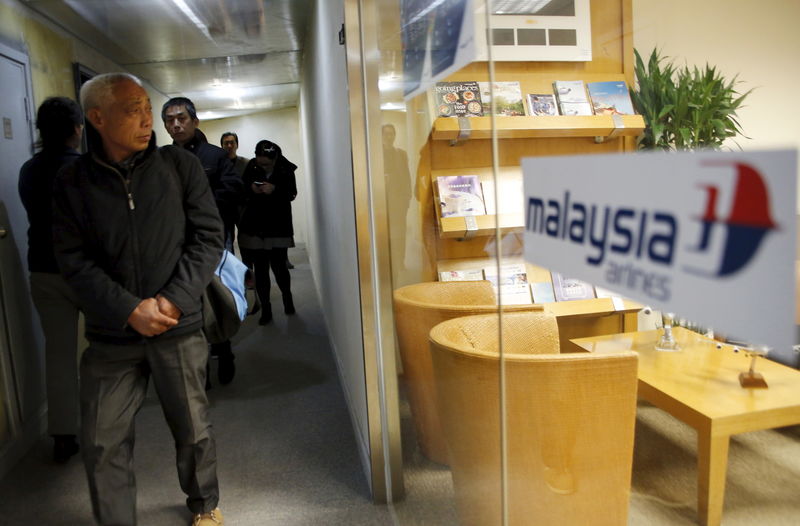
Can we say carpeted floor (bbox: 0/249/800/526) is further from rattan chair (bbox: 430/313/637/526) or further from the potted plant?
the potted plant

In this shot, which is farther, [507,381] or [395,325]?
[395,325]

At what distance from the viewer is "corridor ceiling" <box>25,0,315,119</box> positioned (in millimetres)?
3920

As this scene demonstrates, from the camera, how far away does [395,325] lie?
1955 millimetres

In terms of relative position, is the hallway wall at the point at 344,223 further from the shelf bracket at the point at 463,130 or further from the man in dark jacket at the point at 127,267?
the shelf bracket at the point at 463,130

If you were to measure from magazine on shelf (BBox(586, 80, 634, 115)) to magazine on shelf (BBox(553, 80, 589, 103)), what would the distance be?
0.08 ft

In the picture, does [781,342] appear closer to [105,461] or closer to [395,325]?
[395,325]

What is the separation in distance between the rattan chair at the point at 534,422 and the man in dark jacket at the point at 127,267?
0.98 m

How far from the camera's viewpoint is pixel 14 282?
9.32 ft

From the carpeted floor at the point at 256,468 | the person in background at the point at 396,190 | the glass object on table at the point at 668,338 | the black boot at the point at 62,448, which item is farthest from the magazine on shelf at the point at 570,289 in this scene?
the black boot at the point at 62,448

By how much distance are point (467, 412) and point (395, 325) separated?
765mm

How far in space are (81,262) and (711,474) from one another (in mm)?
1882

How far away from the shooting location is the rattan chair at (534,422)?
65 cm

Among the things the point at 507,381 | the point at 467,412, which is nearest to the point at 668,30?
the point at 507,381

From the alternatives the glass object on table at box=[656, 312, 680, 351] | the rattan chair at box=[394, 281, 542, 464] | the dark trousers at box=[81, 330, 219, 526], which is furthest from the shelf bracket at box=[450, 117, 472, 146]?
the dark trousers at box=[81, 330, 219, 526]
